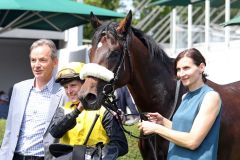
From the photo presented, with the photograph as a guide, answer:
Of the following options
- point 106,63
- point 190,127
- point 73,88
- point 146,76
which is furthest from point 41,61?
point 190,127

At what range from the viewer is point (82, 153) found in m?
3.08

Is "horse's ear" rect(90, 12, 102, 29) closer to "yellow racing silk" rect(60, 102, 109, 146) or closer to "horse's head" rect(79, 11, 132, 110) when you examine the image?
"horse's head" rect(79, 11, 132, 110)

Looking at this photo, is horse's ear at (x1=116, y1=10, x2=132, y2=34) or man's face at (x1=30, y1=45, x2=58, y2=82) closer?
man's face at (x1=30, y1=45, x2=58, y2=82)

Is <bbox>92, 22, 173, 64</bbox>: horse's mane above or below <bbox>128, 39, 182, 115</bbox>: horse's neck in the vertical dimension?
above

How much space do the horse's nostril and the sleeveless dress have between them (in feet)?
1.81

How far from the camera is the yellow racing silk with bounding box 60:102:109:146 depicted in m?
3.21

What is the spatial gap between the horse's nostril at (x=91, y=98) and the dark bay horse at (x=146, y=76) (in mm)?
291

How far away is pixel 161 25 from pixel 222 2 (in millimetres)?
4023

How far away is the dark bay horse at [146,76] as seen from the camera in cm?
361

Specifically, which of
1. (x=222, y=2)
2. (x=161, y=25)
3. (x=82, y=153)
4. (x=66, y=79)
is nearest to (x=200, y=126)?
(x=82, y=153)

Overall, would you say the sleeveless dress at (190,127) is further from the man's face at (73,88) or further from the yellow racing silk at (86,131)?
the man's face at (73,88)

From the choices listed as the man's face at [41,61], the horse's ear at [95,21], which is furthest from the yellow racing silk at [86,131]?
the horse's ear at [95,21]

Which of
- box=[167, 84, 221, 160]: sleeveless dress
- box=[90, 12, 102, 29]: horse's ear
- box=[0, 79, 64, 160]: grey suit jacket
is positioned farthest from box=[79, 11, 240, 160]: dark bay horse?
box=[167, 84, 221, 160]: sleeveless dress

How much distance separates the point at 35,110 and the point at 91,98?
1.76ft
